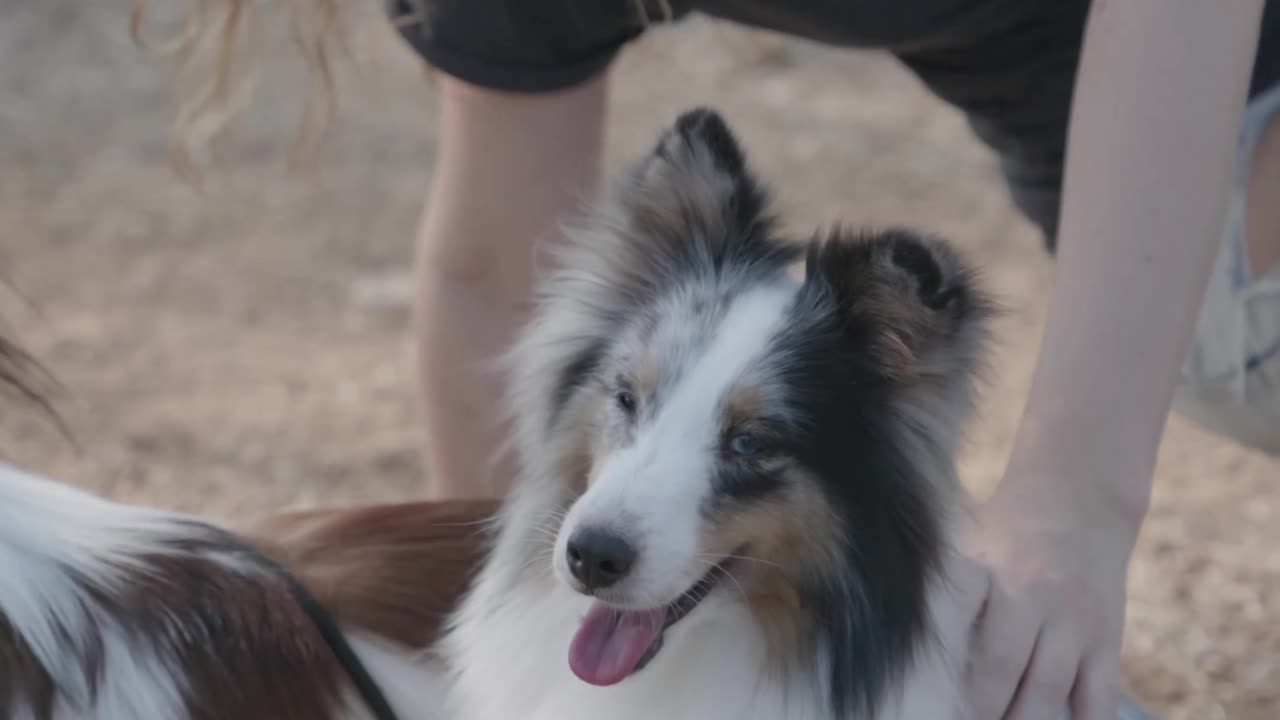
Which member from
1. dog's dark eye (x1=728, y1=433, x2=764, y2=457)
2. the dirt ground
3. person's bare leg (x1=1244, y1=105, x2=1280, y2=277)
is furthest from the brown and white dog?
person's bare leg (x1=1244, y1=105, x2=1280, y2=277)

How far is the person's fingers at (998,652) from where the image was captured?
182cm

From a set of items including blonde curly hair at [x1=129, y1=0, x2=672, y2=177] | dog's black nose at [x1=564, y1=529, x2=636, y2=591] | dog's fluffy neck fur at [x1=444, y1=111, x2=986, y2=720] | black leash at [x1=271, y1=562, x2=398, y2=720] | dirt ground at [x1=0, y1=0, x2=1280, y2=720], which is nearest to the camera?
dog's black nose at [x1=564, y1=529, x2=636, y2=591]

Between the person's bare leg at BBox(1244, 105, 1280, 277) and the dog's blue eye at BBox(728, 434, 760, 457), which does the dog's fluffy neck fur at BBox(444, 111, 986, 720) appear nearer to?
the dog's blue eye at BBox(728, 434, 760, 457)

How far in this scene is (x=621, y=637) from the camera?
6.02 ft

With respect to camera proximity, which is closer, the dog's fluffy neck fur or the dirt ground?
the dog's fluffy neck fur

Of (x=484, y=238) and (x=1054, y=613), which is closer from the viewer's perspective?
(x=1054, y=613)

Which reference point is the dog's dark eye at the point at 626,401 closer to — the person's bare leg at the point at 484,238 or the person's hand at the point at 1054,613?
the person's hand at the point at 1054,613

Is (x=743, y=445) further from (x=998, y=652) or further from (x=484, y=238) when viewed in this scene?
(x=484, y=238)

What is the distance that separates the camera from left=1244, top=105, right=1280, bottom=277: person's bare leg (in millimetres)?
2602

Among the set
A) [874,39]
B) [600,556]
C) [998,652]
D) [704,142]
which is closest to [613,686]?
[600,556]

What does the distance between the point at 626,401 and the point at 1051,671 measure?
60cm

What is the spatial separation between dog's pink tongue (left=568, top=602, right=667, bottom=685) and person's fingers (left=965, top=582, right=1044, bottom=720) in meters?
0.40

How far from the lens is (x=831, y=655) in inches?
72.6

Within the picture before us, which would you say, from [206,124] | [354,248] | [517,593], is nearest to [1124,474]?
[517,593]
